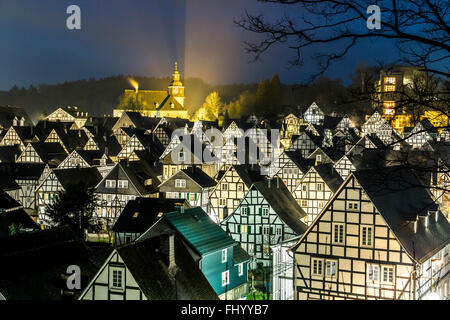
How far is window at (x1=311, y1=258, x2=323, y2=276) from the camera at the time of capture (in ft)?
78.3

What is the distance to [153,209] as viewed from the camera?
116ft

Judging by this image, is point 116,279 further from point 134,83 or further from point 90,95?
point 90,95

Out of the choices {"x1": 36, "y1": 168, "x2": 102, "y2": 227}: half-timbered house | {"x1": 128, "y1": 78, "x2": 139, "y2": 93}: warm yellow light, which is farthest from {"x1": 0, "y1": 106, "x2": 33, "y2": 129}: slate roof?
{"x1": 36, "y1": 168, "x2": 102, "y2": 227}: half-timbered house

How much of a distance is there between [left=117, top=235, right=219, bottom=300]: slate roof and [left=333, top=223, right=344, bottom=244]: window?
5461mm

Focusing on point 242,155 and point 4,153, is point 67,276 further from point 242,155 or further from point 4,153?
point 4,153

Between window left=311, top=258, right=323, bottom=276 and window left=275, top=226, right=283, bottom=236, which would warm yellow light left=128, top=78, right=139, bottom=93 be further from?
window left=311, top=258, right=323, bottom=276

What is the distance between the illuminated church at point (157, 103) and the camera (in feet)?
381

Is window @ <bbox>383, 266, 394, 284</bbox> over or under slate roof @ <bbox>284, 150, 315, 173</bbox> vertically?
under

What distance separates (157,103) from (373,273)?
9987 centimetres

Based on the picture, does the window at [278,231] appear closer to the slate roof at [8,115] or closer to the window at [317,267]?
the window at [317,267]

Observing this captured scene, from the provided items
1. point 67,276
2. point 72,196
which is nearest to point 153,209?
point 72,196

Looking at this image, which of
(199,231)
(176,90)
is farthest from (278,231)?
(176,90)

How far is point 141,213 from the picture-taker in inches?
1393
